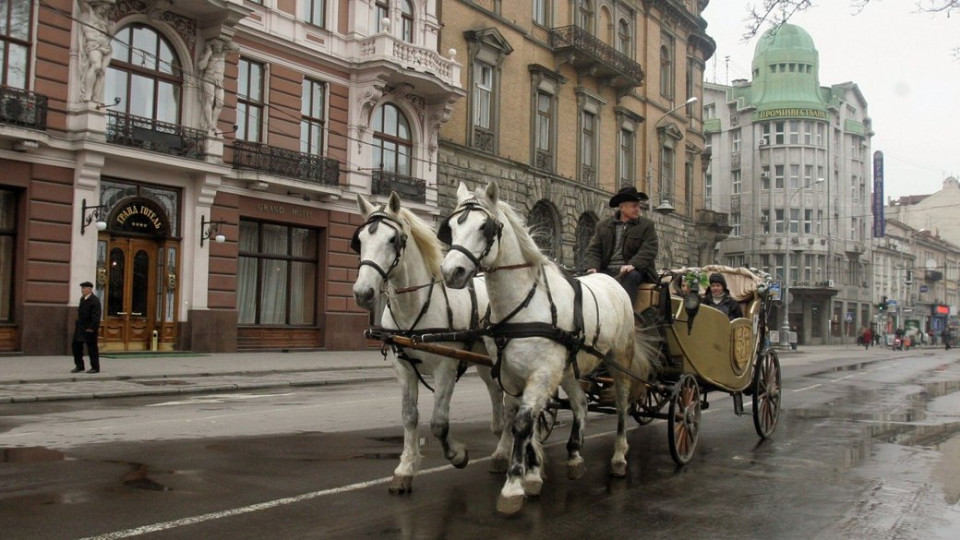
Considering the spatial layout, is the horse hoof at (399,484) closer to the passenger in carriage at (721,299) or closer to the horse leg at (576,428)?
the horse leg at (576,428)

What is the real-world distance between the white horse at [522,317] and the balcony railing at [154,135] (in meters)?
17.6

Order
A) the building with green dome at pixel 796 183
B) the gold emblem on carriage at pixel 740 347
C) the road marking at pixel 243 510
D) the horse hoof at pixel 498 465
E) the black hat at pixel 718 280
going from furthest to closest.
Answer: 1. the building with green dome at pixel 796 183
2. the black hat at pixel 718 280
3. the gold emblem on carriage at pixel 740 347
4. the horse hoof at pixel 498 465
5. the road marking at pixel 243 510

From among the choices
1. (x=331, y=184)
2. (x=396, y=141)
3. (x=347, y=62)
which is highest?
(x=347, y=62)

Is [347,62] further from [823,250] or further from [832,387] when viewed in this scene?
[823,250]

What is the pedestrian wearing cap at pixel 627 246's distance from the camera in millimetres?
8312

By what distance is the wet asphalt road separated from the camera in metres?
5.48

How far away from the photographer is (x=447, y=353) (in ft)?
21.2

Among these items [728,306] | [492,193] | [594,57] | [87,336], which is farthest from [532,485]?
[594,57]

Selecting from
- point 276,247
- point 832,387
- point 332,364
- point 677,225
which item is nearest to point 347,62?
point 276,247

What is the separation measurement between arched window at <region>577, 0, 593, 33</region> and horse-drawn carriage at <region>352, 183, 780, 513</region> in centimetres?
3325

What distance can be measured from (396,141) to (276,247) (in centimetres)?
610

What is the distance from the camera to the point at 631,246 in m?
8.51

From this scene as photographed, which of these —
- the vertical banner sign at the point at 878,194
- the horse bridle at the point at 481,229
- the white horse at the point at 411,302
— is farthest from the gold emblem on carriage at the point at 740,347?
the vertical banner sign at the point at 878,194

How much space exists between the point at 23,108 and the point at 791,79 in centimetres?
6400
